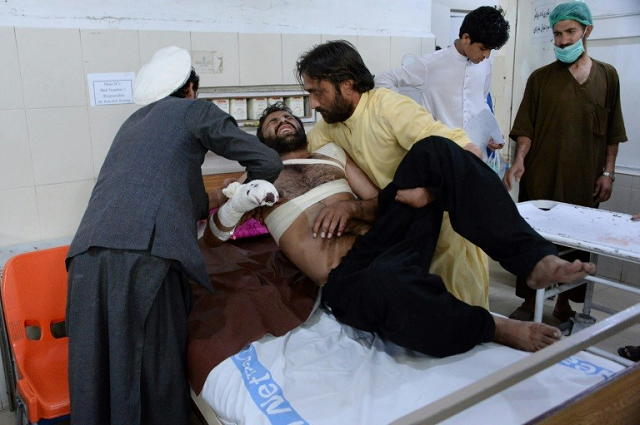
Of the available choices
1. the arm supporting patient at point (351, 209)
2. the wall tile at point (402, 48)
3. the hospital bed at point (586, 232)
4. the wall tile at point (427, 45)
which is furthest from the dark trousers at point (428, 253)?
the wall tile at point (427, 45)

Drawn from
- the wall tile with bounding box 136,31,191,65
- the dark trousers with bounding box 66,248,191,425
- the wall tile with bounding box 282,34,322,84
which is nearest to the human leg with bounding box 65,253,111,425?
the dark trousers with bounding box 66,248,191,425

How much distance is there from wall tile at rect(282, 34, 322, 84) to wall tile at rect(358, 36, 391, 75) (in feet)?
1.11

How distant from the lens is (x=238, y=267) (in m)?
2.50

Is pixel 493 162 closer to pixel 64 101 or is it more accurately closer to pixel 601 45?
pixel 601 45

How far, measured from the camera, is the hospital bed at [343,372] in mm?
1206

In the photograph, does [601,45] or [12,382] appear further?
[601,45]

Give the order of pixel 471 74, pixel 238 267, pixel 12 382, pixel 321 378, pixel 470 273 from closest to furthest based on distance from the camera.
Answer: pixel 321 378
pixel 470 273
pixel 12 382
pixel 238 267
pixel 471 74

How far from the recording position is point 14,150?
99.5 inches

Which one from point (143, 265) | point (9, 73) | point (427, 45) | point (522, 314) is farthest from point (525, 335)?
point (427, 45)

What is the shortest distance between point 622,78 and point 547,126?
1109 mm

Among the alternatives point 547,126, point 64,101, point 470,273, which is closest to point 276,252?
point 470,273

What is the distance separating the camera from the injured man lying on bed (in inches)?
65.9

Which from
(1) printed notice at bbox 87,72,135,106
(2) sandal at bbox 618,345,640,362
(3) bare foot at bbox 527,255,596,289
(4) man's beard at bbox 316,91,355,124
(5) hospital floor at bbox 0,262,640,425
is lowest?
(5) hospital floor at bbox 0,262,640,425

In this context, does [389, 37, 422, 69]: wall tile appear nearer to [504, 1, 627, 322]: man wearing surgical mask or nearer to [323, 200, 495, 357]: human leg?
[504, 1, 627, 322]: man wearing surgical mask
